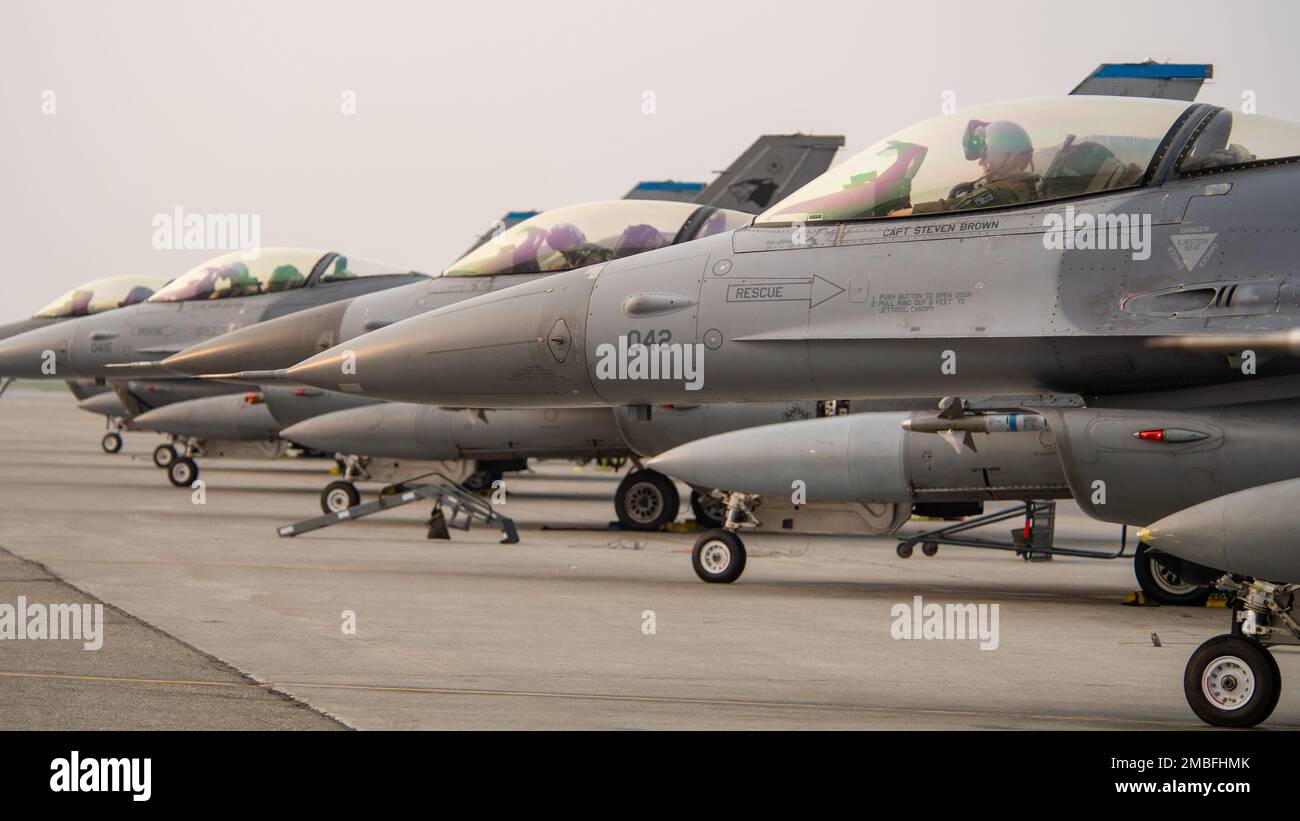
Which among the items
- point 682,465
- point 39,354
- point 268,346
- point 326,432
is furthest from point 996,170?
point 39,354

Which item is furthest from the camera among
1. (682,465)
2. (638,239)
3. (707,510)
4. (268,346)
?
(707,510)

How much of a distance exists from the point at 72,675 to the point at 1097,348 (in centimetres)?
574

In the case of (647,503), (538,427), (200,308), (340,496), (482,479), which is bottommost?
(647,503)

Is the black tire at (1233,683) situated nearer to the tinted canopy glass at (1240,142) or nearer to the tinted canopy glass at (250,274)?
the tinted canopy glass at (1240,142)

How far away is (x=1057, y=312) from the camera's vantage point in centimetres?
822

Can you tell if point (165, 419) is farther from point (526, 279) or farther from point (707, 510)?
point (526, 279)

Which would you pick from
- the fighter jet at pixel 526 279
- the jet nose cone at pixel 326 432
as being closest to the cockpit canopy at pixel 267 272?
the fighter jet at pixel 526 279

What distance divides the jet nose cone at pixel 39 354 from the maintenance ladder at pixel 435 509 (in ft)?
29.5

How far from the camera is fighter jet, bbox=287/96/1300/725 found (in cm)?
761

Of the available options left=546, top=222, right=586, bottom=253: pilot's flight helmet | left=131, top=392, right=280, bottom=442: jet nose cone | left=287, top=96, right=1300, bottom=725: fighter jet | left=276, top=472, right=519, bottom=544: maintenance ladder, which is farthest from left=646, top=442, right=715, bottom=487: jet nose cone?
left=131, top=392, right=280, bottom=442: jet nose cone

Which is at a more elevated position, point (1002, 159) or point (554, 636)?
point (1002, 159)

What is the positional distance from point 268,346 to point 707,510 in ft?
19.3

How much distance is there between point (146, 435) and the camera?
167ft

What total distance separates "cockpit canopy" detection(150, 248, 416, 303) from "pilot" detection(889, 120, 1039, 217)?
1416 cm
